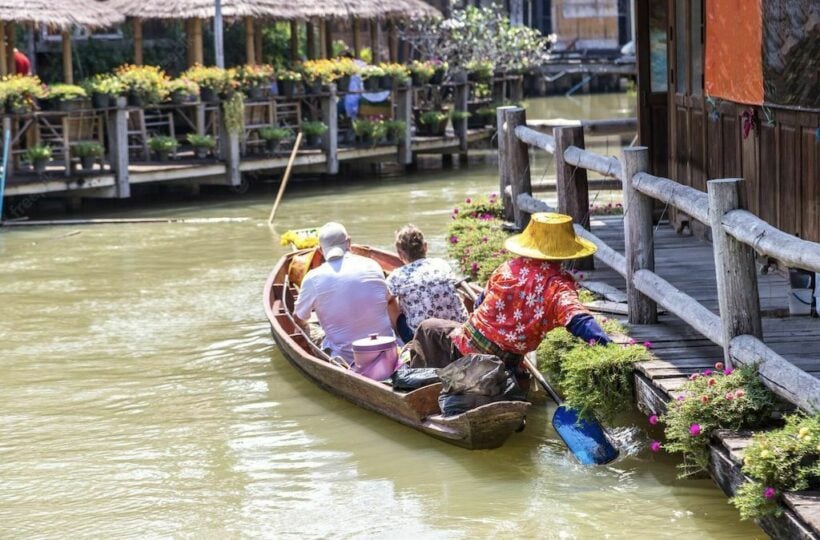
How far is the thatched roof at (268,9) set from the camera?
2214cm

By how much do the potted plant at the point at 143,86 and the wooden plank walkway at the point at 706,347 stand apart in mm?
10744

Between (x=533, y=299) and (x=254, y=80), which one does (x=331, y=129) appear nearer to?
(x=254, y=80)

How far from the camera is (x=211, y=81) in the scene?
20.9 meters

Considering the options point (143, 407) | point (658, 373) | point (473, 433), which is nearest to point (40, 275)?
point (143, 407)

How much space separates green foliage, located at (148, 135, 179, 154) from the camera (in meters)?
20.6

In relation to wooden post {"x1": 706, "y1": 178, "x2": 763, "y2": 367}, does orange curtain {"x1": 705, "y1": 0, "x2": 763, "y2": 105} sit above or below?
above

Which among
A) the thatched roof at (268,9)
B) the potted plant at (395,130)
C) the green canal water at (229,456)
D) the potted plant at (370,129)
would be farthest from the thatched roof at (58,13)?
the green canal water at (229,456)

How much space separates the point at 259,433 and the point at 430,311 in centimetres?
143

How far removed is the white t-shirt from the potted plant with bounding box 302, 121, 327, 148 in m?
13.0

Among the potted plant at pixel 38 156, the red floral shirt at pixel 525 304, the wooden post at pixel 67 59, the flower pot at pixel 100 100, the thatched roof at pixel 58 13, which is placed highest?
the thatched roof at pixel 58 13

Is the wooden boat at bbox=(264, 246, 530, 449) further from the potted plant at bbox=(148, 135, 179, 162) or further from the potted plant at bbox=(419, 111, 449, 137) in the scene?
the potted plant at bbox=(419, 111, 449, 137)

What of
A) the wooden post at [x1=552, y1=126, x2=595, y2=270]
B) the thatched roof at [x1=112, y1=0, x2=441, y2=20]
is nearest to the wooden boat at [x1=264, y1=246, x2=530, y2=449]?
the wooden post at [x1=552, y1=126, x2=595, y2=270]

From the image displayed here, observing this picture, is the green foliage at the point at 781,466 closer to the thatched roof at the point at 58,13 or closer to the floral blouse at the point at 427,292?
the floral blouse at the point at 427,292

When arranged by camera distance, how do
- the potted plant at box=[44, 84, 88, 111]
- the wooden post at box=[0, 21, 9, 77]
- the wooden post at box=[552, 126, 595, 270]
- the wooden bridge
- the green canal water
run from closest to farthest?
the wooden bridge, the green canal water, the wooden post at box=[552, 126, 595, 270], the potted plant at box=[44, 84, 88, 111], the wooden post at box=[0, 21, 9, 77]
